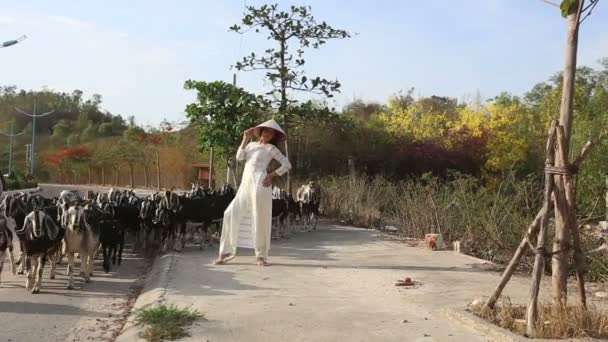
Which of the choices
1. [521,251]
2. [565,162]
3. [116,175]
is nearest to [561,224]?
[521,251]

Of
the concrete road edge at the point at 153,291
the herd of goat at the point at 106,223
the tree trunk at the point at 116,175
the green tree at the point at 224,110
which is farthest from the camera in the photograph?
the tree trunk at the point at 116,175

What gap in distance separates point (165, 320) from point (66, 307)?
2.10 meters

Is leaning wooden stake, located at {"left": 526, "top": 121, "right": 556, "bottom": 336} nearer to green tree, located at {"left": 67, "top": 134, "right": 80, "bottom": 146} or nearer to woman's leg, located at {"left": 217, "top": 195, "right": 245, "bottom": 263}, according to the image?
woman's leg, located at {"left": 217, "top": 195, "right": 245, "bottom": 263}

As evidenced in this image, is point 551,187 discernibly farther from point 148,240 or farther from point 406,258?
point 148,240

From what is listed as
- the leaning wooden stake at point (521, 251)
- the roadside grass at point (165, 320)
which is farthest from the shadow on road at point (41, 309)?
the leaning wooden stake at point (521, 251)

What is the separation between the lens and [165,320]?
6.68 metres

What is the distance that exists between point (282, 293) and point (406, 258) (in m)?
3.99

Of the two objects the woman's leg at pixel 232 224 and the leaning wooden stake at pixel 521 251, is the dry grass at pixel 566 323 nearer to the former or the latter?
the leaning wooden stake at pixel 521 251

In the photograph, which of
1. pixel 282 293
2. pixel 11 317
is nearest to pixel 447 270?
pixel 282 293

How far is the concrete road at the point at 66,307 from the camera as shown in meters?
6.91

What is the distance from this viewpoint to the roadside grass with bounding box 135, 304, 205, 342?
629cm

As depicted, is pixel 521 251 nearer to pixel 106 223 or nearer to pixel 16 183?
pixel 106 223

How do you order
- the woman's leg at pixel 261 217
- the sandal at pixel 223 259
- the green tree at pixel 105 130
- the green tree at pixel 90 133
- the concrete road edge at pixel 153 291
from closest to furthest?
the concrete road edge at pixel 153 291, the woman's leg at pixel 261 217, the sandal at pixel 223 259, the green tree at pixel 90 133, the green tree at pixel 105 130

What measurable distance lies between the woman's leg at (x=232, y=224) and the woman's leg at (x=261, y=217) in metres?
0.25
